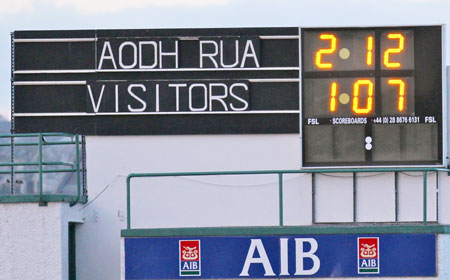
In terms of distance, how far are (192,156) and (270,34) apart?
88.2 inches

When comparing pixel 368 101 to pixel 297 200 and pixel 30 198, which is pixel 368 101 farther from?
pixel 30 198

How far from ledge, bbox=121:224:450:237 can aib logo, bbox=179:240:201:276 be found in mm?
139

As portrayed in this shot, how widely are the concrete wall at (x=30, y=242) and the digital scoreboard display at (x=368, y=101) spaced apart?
3.97 m

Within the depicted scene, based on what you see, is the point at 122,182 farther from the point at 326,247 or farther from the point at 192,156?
the point at 326,247

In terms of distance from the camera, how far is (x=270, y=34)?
16609 mm

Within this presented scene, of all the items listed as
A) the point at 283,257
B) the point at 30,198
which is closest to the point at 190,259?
the point at 283,257

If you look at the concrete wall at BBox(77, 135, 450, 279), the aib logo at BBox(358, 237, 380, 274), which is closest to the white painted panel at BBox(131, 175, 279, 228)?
the concrete wall at BBox(77, 135, 450, 279)

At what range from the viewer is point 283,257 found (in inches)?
582

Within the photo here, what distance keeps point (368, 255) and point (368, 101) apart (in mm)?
2605

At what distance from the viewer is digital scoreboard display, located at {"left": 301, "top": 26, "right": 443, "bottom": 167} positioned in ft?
53.1

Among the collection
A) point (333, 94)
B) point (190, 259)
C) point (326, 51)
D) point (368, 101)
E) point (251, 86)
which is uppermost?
point (326, 51)

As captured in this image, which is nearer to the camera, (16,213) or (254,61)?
(16,213)

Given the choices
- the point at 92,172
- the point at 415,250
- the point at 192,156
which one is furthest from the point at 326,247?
the point at 92,172

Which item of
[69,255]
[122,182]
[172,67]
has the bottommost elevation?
[69,255]
